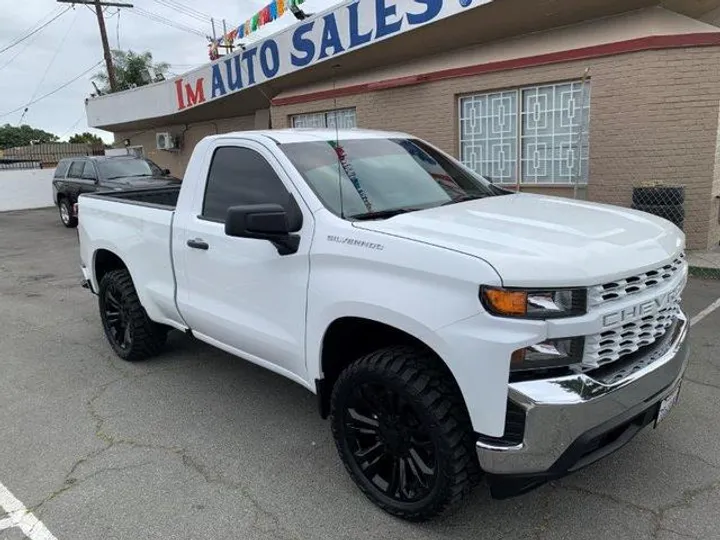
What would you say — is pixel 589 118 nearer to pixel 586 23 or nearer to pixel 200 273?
pixel 586 23

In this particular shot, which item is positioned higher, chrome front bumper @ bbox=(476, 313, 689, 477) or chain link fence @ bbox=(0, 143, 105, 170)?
chain link fence @ bbox=(0, 143, 105, 170)

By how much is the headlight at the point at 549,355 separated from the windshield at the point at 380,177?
1126 mm

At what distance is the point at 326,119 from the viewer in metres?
13.2

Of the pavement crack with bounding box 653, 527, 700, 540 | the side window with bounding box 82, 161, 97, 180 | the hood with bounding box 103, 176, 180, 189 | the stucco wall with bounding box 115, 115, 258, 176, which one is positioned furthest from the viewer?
the stucco wall with bounding box 115, 115, 258, 176

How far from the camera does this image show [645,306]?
8.52 feet

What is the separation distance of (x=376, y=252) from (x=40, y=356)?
164 inches

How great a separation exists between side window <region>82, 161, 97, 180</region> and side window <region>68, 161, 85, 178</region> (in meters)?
0.24

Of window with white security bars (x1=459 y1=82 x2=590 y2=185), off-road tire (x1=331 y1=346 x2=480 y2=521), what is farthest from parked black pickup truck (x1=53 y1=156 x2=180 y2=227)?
off-road tire (x1=331 y1=346 x2=480 y2=521)

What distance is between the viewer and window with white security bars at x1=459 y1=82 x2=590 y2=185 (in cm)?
891

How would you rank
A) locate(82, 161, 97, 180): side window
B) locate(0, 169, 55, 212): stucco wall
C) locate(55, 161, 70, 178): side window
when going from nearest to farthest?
locate(82, 161, 97, 180): side window, locate(55, 161, 70, 178): side window, locate(0, 169, 55, 212): stucco wall

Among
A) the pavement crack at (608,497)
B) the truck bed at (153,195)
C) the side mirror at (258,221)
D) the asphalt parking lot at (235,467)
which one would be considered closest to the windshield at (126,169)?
the truck bed at (153,195)

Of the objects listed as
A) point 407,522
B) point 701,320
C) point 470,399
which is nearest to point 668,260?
point 470,399

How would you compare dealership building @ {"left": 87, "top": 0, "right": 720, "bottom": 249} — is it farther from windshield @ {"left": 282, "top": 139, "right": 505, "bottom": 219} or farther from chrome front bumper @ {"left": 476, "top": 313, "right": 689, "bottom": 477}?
chrome front bumper @ {"left": 476, "top": 313, "right": 689, "bottom": 477}

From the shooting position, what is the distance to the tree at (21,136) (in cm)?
6444
